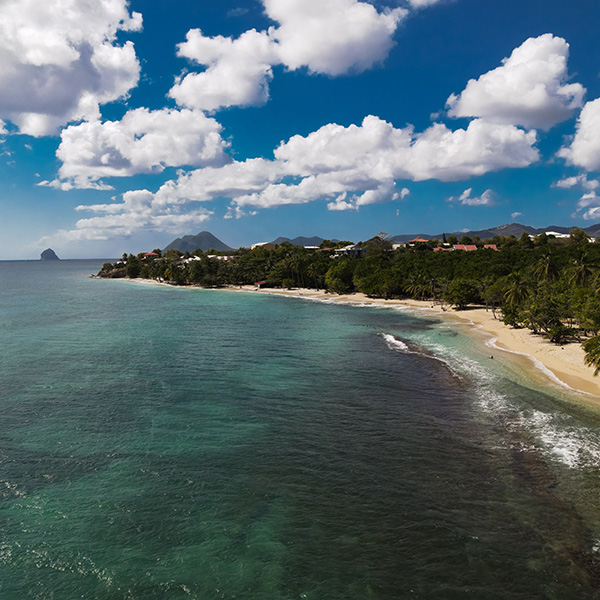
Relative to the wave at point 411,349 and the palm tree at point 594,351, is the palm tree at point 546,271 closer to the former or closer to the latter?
the wave at point 411,349

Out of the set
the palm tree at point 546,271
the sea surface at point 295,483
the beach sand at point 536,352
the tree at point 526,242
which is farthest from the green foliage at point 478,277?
the sea surface at point 295,483

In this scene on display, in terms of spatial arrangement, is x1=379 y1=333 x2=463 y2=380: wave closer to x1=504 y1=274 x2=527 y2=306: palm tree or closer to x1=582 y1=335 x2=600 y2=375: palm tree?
x1=582 y1=335 x2=600 y2=375: palm tree

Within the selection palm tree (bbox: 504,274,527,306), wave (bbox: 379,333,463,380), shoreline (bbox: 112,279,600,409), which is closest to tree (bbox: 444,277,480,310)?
shoreline (bbox: 112,279,600,409)

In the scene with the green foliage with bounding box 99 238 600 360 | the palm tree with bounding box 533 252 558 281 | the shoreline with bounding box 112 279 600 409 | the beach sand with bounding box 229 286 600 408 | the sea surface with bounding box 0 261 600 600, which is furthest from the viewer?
the palm tree with bounding box 533 252 558 281

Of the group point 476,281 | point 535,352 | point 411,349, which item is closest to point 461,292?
point 476,281

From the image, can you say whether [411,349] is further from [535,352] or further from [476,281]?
[476,281]

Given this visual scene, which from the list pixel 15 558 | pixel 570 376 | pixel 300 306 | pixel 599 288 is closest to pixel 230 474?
pixel 15 558
